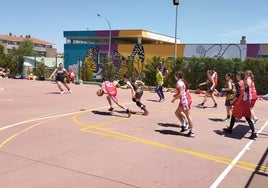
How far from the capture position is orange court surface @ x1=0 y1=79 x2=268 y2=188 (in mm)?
6117

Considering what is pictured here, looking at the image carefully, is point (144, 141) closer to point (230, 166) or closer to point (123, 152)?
point (123, 152)

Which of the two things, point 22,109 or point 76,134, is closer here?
point 76,134

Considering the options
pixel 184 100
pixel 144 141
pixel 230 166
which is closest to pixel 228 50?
pixel 184 100

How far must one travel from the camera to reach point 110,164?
691cm

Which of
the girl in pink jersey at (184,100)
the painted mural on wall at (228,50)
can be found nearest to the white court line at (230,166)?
the girl in pink jersey at (184,100)

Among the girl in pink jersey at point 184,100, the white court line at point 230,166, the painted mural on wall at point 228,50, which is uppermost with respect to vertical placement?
the painted mural on wall at point 228,50

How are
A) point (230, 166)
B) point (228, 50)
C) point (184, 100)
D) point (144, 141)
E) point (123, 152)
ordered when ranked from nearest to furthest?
point (230, 166)
point (123, 152)
point (144, 141)
point (184, 100)
point (228, 50)

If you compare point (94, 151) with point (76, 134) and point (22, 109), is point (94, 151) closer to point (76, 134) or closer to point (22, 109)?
point (76, 134)

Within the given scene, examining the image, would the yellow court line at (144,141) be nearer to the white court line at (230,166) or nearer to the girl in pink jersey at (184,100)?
the white court line at (230,166)

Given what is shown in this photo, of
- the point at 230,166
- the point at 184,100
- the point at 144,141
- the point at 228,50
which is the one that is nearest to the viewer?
the point at 230,166

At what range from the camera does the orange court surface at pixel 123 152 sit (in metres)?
6.12

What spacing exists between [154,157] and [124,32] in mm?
44243

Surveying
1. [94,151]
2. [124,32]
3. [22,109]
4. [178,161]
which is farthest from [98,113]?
[124,32]

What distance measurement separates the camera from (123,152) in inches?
307
